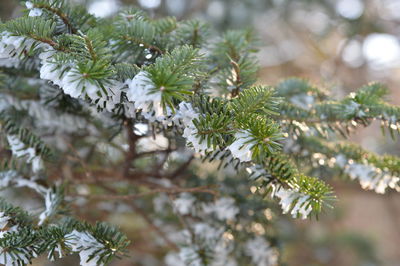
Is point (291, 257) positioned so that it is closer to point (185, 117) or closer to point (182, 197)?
point (182, 197)

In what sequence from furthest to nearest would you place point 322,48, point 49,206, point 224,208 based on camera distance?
point 322,48 → point 224,208 → point 49,206

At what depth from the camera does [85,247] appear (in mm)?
533

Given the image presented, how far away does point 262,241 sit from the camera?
0.85m

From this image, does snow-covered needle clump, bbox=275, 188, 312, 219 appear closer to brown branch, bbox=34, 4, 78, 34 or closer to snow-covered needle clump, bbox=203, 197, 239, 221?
snow-covered needle clump, bbox=203, 197, 239, 221

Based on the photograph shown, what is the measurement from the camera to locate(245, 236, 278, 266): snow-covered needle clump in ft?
2.77

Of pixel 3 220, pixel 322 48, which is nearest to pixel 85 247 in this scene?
pixel 3 220

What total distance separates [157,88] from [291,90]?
0.37 metres

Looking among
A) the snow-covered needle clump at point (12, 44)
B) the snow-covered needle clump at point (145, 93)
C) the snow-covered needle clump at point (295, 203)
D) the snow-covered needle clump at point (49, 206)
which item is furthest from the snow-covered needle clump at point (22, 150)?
the snow-covered needle clump at point (295, 203)

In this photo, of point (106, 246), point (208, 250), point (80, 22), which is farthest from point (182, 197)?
point (80, 22)

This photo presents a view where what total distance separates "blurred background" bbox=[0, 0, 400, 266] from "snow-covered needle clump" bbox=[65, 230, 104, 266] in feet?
1.68

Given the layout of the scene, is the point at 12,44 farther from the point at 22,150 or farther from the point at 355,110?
the point at 355,110

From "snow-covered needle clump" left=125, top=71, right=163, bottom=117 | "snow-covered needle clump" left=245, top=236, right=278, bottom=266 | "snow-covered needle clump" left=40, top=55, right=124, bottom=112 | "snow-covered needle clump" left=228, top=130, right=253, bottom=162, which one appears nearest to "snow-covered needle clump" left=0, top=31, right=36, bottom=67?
"snow-covered needle clump" left=40, top=55, right=124, bottom=112

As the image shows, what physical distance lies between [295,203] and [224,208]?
12.0 inches

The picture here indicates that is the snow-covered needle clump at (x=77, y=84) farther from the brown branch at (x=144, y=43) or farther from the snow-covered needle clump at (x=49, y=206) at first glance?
the snow-covered needle clump at (x=49, y=206)
